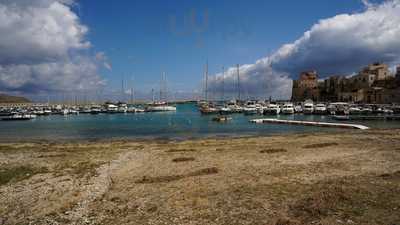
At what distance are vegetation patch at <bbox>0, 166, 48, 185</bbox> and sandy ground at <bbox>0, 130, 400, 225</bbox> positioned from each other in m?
0.06

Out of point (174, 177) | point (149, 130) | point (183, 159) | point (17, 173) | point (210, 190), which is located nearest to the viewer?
Answer: point (210, 190)

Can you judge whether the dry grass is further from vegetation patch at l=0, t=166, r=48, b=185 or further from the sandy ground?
vegetation patch at l=0, t=166, r=48, b=185

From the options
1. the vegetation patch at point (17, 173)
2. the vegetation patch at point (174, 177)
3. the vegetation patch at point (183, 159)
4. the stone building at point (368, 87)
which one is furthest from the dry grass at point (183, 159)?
the stone building at point (368, 87)

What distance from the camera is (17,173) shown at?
1950 cm

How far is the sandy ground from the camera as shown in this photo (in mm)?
11070

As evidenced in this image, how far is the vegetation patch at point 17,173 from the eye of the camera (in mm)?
17969

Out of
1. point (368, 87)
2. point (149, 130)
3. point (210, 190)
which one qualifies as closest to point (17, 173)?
point (210, 190)

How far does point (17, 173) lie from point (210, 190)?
1305 centimetres

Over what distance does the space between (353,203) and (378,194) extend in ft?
5.99

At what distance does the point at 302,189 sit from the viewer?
13852 millimetres

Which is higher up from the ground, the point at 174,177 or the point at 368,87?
the point at 368,87

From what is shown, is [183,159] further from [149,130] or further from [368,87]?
[368,87]

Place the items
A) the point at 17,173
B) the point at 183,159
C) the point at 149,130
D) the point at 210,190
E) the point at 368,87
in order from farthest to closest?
the point at 368,87
the point at 149,130
the point at 183,159
the point at 17,173
the point at 210,190

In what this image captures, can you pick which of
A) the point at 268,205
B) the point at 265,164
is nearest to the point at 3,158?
the point at 265,164
